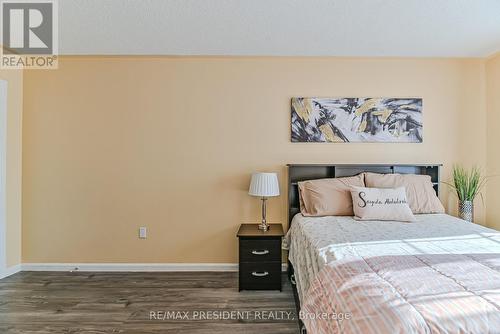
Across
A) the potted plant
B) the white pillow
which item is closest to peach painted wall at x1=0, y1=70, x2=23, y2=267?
the white pillow

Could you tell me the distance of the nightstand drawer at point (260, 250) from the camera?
276 centimetres

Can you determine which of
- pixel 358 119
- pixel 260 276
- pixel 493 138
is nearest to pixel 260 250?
pixel 260 276

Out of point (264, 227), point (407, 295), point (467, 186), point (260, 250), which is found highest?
point (467, 186)

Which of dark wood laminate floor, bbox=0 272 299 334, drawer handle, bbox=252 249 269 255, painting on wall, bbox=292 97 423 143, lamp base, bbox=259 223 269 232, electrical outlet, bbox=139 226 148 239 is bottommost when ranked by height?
dark wood laminate floor, bbox=0 272 299 334

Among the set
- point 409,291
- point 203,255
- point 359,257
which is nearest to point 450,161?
point 359,257

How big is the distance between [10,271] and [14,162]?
123cm

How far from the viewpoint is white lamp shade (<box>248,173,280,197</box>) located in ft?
9.49

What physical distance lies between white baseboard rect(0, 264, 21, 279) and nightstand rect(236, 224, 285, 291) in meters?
2.62

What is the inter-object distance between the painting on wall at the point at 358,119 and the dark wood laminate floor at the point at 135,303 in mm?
1739

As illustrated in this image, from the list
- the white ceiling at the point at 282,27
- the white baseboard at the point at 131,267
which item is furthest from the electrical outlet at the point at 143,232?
the white ceiling at the point at 282,27

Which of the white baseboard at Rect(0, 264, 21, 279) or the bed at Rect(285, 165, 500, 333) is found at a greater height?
the bed at Rect(285, 165, 500, 333)

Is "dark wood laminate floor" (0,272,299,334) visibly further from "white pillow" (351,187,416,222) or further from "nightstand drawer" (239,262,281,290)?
"white pillow" (351,187,416,222)

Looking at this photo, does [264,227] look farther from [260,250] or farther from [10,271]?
[10,271]

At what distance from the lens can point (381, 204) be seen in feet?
8.75
